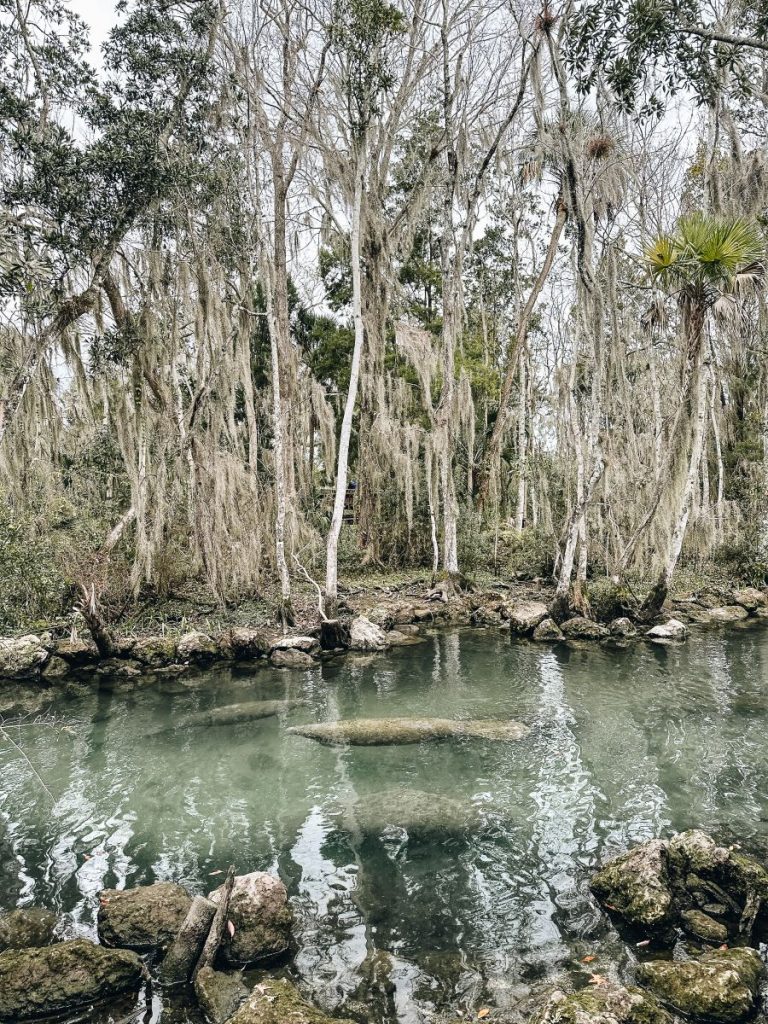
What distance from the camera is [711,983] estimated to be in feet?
A: 10.6

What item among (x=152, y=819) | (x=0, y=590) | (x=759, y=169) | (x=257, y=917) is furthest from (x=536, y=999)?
(x=759, y=169)

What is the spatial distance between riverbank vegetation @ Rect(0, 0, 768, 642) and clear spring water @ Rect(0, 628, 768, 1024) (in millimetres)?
3223

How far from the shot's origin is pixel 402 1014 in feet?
10.8

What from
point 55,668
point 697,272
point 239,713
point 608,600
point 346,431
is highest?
point 697,272

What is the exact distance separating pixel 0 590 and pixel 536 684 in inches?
352

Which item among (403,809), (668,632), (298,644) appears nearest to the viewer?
(403,809)

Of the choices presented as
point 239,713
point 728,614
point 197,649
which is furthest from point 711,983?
point 728,614

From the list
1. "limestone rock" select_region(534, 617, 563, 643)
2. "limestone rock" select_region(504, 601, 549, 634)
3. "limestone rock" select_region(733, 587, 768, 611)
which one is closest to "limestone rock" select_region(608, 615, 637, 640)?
"limestone rock" select_region(534, 617, 563, 643)

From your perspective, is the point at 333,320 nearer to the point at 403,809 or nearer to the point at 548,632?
the point at 548,632

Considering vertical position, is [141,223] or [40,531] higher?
[141,223]

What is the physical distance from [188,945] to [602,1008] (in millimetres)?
2256

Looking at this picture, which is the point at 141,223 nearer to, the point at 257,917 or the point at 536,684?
the point at 536,684

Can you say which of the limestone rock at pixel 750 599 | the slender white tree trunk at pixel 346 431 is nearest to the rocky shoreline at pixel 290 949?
the slender white tree trunk at pixel 346 431

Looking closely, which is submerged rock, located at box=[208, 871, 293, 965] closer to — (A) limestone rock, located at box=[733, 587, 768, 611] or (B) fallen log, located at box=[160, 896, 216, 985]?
(B) fallen log, located at box=[160, 896, 216, 985]
